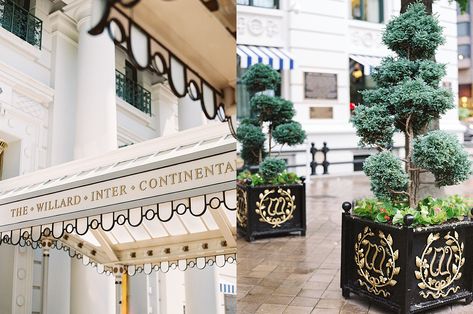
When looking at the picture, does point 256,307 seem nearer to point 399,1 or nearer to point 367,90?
point 367,90

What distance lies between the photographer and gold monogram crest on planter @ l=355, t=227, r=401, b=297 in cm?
221

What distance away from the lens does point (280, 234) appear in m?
4.11

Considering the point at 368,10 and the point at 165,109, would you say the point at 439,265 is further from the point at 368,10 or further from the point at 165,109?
the point at 165,109

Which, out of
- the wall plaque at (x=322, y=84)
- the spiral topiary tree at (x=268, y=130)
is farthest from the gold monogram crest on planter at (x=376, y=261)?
the spiral topiary tree at (x=268, y=130)

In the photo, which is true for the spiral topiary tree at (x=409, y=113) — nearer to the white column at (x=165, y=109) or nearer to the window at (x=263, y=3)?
the window at (x=263, y=3)

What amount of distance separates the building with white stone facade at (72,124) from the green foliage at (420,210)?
125 centimetres

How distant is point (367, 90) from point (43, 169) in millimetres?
1717

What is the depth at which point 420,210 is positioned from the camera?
2293 millimetres

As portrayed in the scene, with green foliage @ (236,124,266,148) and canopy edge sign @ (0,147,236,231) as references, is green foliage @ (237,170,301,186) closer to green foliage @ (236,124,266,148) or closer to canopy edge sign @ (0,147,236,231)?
green foliage @ (236,124,266,148)

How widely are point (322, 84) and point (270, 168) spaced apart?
140 centimetres

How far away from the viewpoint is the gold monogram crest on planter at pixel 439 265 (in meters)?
2.17

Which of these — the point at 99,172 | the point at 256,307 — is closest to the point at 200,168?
the point at 99,172

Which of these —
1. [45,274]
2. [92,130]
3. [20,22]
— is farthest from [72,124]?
[45,274]

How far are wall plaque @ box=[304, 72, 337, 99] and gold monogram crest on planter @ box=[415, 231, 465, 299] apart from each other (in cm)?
95
